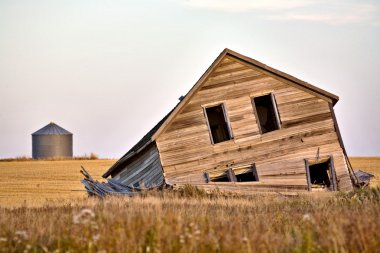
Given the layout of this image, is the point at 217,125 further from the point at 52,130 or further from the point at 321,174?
the point at 52,130

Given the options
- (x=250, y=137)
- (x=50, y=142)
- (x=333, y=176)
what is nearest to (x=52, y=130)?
(x=50, y=142)

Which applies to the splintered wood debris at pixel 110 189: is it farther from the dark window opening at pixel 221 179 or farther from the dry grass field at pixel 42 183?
the dark window opening at pixel 221 179

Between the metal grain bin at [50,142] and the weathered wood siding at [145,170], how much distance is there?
40.1m

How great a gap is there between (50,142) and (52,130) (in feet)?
3.53

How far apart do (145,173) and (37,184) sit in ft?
52.0

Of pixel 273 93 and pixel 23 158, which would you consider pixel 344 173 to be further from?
pixel 23 158

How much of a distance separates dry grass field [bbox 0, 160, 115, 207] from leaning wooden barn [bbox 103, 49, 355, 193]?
4.15 m

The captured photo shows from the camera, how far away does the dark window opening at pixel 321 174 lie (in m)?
23.8

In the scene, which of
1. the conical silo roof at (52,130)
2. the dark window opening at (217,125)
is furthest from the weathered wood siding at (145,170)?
the conical silo roof at (52,130)

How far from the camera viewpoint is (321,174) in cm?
2542

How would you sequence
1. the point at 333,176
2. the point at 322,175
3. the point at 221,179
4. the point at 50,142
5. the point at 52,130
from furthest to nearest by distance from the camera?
1. the point at 52,130
2. the point at 50,142
3. the point at 322,175
4. the point at 221,179
5. the point at 333,176

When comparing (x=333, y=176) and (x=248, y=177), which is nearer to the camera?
(x=333, y=176)

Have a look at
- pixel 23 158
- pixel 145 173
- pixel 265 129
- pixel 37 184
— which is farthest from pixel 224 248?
pixel 23 158

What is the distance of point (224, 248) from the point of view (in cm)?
813
